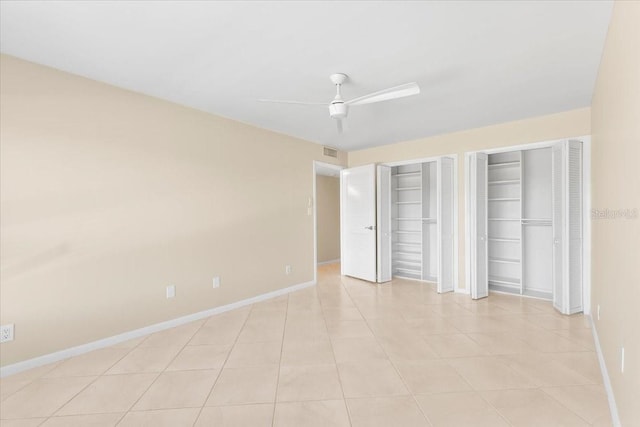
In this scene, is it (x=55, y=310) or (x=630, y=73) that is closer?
(x=630, y=73)

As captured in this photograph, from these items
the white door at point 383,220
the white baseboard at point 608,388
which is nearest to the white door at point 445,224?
the white door at point 383,220

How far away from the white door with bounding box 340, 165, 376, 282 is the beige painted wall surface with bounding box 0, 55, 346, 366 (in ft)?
6.16

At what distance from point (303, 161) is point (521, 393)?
163 inches

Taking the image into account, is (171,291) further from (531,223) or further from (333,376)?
(531,223)

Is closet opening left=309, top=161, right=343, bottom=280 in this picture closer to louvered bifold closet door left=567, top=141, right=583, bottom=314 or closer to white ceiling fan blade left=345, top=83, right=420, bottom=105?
louvered bifold closet door left=567, top=141, right=583, bottom=314

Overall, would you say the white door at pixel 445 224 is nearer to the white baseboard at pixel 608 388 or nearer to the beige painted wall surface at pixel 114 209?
the white baseboard at pixel 608 388

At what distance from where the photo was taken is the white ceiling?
197 cm

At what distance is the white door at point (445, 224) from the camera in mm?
4848

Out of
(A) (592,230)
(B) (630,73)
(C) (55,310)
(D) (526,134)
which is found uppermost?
(D) (526,134)

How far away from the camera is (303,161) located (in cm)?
528

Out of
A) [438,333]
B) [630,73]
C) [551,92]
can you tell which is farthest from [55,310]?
[551,92]

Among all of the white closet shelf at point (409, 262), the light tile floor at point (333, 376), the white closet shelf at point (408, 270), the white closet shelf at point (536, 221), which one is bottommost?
the light tile floor at point (333, 376)

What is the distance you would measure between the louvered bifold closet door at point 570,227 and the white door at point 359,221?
8.68ft

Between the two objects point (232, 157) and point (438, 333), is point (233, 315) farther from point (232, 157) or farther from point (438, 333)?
point (438, 333)
